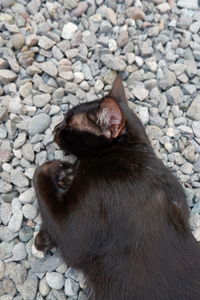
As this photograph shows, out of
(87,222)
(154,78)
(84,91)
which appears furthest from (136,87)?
(87,222)

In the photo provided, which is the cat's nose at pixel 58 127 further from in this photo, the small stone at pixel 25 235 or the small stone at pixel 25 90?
the small stone at pixel 25 235

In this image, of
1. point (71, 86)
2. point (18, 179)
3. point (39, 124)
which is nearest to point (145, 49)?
point (71, 86)

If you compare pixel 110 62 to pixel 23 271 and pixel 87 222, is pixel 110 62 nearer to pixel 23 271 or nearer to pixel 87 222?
pixel 87 222

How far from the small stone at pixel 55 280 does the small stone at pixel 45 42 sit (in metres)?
1.20

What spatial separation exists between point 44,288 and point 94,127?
749 millimetres

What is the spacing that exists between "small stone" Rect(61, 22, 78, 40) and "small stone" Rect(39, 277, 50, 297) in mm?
1316

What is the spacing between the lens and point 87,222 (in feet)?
5.93

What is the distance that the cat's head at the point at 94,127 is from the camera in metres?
1.86

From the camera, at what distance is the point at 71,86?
2.33 m

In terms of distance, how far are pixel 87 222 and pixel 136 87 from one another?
0.91m

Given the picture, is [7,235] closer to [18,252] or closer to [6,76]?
[18,252]

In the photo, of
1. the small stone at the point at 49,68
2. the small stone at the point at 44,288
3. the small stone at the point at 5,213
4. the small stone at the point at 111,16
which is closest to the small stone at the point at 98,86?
the small stone at the point at 49,68

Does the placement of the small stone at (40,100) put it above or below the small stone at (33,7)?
below

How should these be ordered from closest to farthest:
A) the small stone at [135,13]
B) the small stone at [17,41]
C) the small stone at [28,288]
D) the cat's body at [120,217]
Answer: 1. the cat's body at [120,217]
2. the small stone at [28,288]
3. the small stone at [17,41]
4. the small stone at [135,13]
